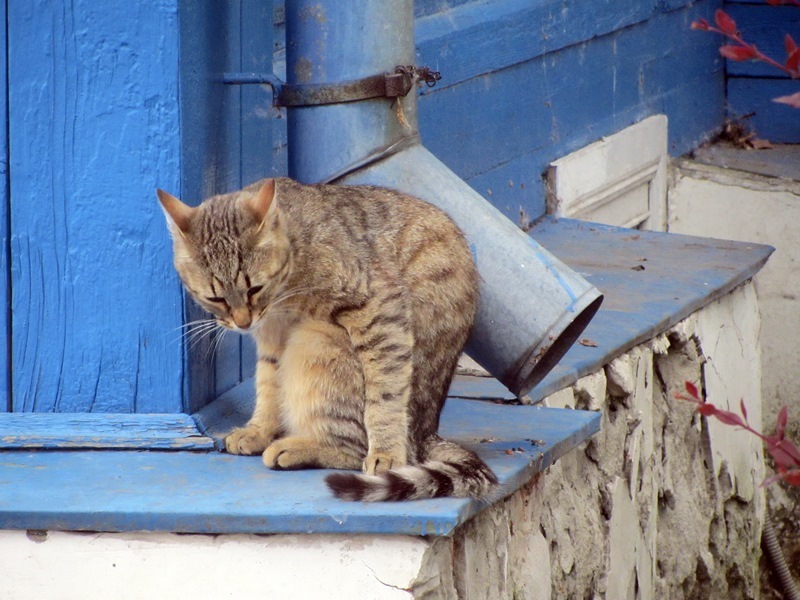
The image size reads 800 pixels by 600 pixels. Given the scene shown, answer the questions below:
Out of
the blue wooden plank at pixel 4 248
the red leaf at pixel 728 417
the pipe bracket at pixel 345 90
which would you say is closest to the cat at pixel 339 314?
the pipe bracket at pixel 345 90

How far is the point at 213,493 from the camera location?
8.73ft

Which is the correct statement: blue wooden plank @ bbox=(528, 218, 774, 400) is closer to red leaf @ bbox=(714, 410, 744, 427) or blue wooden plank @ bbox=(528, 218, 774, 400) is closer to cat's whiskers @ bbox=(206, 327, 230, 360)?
cat's whiskers @ bbox=(206, 327, 230, 360)

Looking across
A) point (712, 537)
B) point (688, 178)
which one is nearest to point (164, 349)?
point (712, 537)

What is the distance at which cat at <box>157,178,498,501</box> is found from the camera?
2.75 m

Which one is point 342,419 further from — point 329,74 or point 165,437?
point 329,74

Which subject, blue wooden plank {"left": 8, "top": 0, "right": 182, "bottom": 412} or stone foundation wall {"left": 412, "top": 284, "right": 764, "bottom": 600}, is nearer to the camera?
blue wooden plank {"left": 8, "top": 0, "right": 182, "bottom": 412}

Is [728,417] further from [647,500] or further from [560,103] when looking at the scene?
[560,103]

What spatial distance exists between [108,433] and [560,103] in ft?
10.0

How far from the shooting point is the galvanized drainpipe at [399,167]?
10.3ft

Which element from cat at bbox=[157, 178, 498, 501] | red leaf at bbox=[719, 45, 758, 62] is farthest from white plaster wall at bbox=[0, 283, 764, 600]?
red leaf at bbox=[719, 45, 758, 62]

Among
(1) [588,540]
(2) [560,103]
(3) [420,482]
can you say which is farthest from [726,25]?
(2) [560,103]

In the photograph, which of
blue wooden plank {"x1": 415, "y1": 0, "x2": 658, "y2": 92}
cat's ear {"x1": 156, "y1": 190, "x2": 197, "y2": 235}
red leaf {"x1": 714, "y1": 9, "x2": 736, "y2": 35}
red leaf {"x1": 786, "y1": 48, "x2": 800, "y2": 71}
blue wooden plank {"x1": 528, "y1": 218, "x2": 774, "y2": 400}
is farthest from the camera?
blue wooden plank {"x1": 415, "y1": 0, "x2": 658, "y2": 92}

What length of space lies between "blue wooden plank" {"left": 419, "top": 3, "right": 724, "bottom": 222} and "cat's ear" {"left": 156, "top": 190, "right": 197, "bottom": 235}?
1.85m

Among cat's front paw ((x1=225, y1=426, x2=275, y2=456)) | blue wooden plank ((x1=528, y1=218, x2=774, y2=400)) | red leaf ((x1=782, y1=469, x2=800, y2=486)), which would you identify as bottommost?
blue wooden plank ((x1=528, y1=218, x2=774, y2=400))
